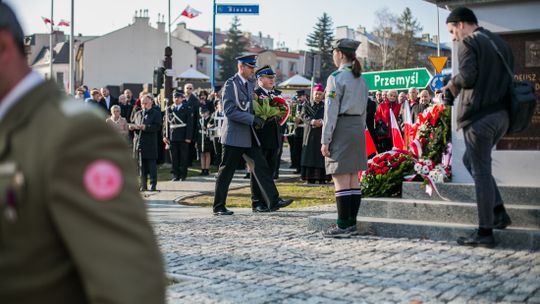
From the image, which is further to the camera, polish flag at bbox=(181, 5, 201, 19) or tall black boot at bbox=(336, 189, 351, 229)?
polish flag at bbox=(181, 5, 201, 19)

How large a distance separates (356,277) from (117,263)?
15.8 ft

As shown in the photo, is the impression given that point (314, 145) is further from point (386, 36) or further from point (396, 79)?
point (386, 36)

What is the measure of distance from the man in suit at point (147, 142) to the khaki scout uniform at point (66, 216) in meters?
14.7

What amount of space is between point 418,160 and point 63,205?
26.5 ft

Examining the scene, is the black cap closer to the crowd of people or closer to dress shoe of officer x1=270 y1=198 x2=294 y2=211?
dress shoe of officer x1=270 y1=198 x2=294 y2=211

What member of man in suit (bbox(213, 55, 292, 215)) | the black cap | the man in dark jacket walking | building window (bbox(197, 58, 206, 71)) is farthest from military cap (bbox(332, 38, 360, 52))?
building window (bbox(197, 58, 206, 71))

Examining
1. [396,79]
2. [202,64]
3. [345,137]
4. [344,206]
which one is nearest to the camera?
[344,206]

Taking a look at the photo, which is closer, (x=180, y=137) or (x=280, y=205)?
(x=280, y=205)

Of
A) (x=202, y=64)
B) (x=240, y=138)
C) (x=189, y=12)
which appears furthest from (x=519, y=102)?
(x=202, y=64)

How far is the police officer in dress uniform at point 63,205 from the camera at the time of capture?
1940 millimetres

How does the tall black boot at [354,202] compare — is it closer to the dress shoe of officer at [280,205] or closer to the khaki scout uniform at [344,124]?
the khaki scout uniform at [344,124]

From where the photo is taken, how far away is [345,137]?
8945 millimetres

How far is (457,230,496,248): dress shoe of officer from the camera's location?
25.4ft

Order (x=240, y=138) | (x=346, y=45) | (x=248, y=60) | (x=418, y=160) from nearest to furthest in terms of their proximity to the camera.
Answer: (x=346, y=45), (x=418, y=160), (x=240, y=138), (x=248, y=60)
